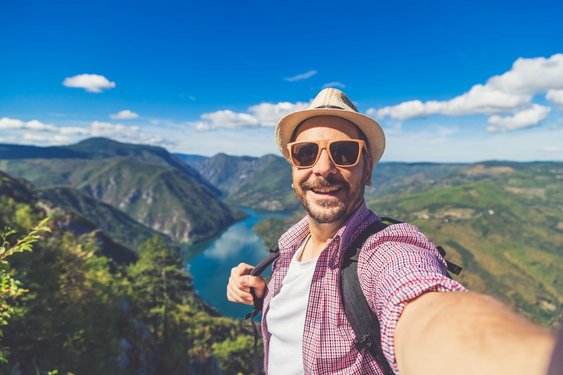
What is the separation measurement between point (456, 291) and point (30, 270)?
1678 centimetres

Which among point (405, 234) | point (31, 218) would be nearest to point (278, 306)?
point (405, 234)

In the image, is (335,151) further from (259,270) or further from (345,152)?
(259,270)

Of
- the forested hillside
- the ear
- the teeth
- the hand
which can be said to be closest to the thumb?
the hand

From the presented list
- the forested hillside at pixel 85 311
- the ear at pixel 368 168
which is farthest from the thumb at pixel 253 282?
the forested hillside at pixel 85 311

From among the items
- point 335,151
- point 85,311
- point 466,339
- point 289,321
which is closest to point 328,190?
point 335,151

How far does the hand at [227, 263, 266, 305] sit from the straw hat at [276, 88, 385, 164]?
2094 mm

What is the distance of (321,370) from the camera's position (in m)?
2.78

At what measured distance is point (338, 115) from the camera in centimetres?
379

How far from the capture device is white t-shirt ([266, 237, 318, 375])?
3.21 m

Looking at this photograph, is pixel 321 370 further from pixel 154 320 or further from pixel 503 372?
pixel 154 320

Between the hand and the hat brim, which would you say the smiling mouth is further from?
the hand

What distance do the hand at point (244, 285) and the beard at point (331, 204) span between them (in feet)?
4.68

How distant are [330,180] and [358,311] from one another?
1503 mm

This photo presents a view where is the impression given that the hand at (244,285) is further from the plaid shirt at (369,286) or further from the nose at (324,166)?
the nose at (324,166)
